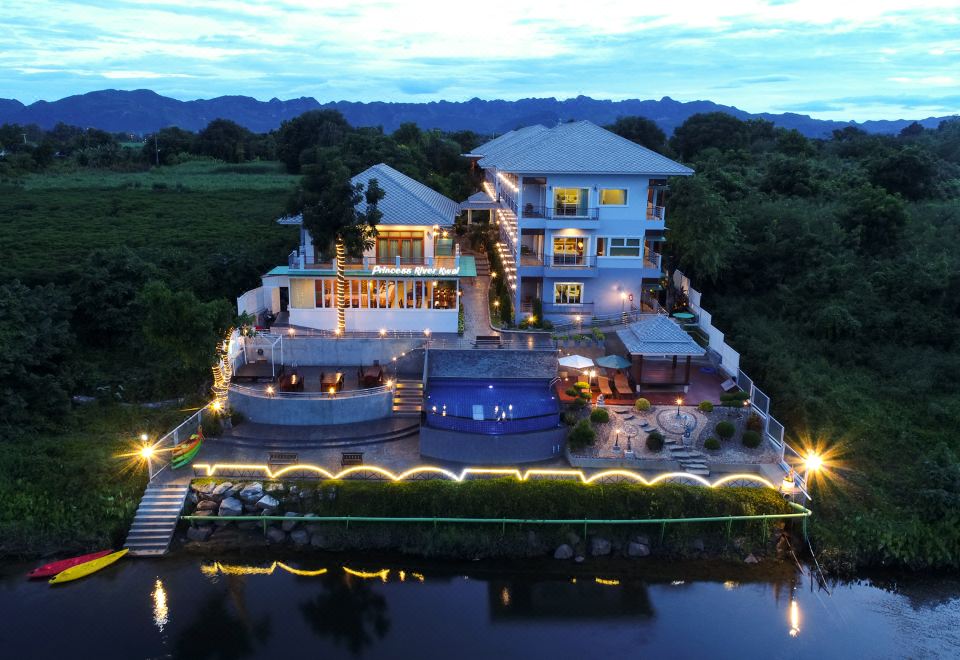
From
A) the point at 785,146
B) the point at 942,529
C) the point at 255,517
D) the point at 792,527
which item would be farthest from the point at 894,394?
the point at 785,146

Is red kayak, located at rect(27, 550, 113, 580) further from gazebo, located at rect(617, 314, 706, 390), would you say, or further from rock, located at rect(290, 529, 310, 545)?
gazebo, located at rect(617, 314, 706, 390)

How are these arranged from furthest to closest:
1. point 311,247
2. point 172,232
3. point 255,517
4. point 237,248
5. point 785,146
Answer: point 785,146 < point 172,232 < point 237,248 < point 311,247 < point 255,517

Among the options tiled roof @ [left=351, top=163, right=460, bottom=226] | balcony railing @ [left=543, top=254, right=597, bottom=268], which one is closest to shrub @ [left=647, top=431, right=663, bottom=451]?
balcony railing @ [left=543, top=254, right=597, bottom=268]

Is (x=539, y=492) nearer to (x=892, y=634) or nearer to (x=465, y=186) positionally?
(x=892, y=634)

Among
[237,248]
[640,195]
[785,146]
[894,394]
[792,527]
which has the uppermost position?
[785,146]

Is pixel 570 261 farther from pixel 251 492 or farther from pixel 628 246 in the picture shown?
pixel 251 492

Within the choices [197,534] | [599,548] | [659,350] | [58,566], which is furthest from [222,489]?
[659,350]
